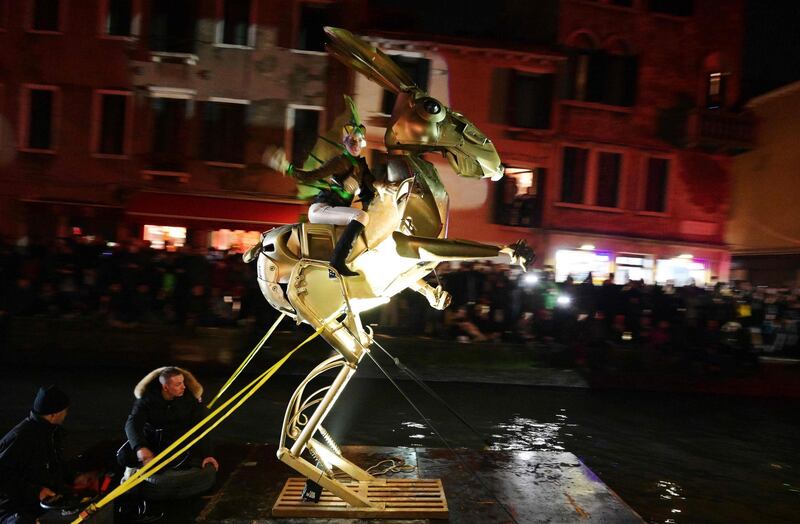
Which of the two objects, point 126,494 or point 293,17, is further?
point 293,17

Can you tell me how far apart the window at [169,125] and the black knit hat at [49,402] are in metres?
15.9

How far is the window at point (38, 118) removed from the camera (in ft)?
63.0

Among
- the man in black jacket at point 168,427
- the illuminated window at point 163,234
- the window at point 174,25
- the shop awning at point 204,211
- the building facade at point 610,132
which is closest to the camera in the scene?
the man in black jacket at point 168,427

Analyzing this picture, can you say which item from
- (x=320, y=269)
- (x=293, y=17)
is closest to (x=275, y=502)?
(x=320, y=269)

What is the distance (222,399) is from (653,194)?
54.2 ft

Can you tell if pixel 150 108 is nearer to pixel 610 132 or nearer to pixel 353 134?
pixel 610 132

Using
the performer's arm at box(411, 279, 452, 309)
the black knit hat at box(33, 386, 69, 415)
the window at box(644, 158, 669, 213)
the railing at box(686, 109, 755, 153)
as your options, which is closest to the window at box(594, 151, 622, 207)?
the window at box(644, 158, 669, 213)

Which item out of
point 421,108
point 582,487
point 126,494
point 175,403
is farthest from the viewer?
point 582,487

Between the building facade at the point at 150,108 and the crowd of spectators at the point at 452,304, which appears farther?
the building facade at the point at 150,108

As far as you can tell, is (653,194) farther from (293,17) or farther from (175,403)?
(175,403)

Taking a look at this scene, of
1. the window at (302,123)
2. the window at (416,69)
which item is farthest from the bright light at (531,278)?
the window at (302,123)

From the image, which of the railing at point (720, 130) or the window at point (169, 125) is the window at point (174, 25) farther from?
the railing at point (720, 130)

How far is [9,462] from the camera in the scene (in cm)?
423

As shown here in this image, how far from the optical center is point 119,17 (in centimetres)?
1922
